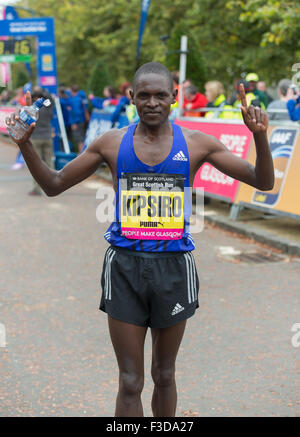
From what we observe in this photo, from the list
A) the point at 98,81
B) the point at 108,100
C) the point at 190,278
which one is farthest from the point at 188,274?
the point at 98,81

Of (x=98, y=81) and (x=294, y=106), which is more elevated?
(x=294, y=106)

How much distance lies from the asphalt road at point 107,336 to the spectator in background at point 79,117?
32.4 ft

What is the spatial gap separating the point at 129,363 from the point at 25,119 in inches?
47.9

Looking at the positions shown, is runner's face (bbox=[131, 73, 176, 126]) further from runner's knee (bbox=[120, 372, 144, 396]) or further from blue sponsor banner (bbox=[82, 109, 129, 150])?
blue sponsor banner (bbox=[82, 109, 129, 150])

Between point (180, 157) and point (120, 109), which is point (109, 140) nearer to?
point (180, 157)

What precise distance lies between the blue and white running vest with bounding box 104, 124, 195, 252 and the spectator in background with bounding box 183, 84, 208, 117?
9216 millimetres

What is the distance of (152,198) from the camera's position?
3098 millimetres

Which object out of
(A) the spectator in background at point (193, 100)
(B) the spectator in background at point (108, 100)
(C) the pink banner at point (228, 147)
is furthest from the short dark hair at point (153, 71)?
(B) the spectator in background at point (108, 100)

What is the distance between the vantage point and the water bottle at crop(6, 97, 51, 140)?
2.91 m

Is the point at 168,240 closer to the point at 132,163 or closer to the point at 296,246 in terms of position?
the point at 132,163
